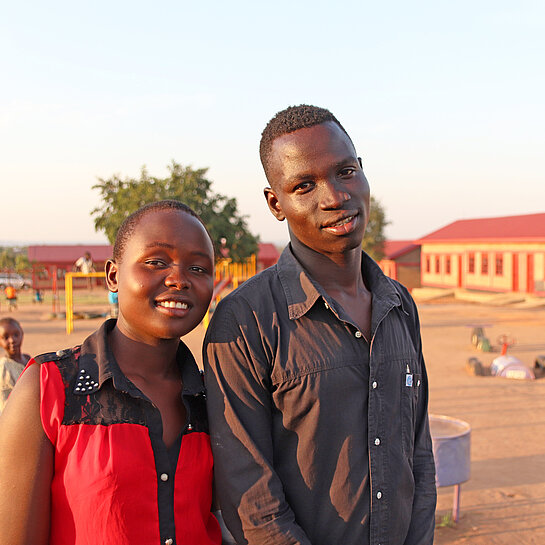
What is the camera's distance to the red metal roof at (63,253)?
40.8 metres

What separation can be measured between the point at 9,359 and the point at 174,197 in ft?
54.2

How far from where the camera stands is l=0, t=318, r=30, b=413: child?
471cm

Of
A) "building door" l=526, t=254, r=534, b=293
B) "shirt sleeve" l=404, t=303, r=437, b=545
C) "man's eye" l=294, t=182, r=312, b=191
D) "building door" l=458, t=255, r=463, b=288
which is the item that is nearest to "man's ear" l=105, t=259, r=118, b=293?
"man's eye" l=294, t=182, r=312, b=191

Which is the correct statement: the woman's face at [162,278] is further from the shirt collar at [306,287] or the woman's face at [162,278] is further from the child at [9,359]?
the child at [9,359]

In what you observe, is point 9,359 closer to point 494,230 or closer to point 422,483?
point 422,483

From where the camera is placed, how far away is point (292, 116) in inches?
83.5

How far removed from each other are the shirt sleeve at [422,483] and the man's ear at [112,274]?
3.97 feet

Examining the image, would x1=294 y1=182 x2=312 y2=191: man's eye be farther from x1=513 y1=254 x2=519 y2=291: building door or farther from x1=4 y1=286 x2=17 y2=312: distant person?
x1=513 y1=254 x2=519 y2=291: building door

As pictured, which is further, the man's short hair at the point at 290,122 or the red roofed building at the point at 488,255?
the red roofed building at the point at 488,255

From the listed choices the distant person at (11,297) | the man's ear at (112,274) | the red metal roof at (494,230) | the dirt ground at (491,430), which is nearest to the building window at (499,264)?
the red metal roof at (494,230)

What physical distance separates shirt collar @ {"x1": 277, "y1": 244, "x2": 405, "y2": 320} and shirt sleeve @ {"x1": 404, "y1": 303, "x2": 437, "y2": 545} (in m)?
0.24

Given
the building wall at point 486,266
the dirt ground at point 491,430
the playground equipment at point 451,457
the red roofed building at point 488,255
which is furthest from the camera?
the red roofed building at point 488,255

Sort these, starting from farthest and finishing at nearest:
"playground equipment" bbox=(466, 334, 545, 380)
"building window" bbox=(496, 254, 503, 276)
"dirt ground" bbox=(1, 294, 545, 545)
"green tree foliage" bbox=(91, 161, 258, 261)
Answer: "building window" bbox=(496, 254, 503, 276) → "green tree foliage" bbox=(91, 161, 258, 261) → "playground equipment" bbox=(466, 334, 545, 380) → "dirt ground" bbox=(1, 294, 545, 545)

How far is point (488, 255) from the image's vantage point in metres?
30.6
